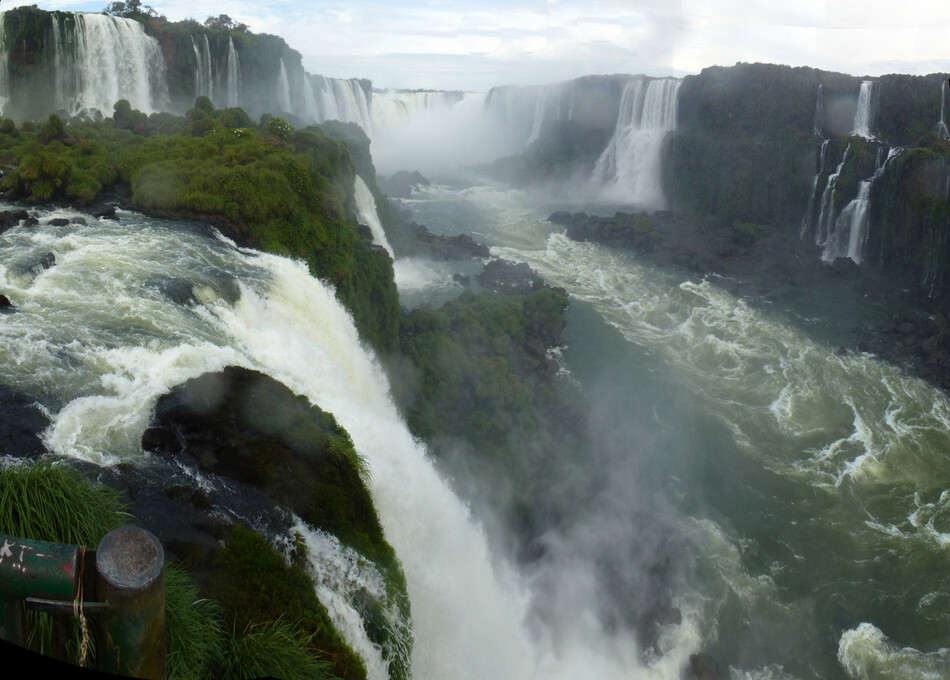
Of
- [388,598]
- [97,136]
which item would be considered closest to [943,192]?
[388,598]

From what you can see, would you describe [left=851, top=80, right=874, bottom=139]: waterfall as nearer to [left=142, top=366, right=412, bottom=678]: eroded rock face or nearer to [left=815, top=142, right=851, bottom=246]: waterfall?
[left=815, top=142, right=851, bottom=246]: waterfall

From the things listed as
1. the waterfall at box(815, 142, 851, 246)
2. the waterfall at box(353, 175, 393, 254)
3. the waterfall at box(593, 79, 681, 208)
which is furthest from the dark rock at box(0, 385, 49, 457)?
the waterfall at box(593, 79, 681, 208)

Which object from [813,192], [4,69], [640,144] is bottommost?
[813,192]

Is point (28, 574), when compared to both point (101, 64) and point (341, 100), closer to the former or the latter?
point (101, 64)

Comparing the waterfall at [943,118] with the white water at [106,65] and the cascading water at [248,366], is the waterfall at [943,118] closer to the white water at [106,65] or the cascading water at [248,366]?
the cascading water at [248,366]

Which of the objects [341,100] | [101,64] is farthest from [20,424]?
[341,100]

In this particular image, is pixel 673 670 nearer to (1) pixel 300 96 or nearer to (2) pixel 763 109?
(2) pixel 763 109
